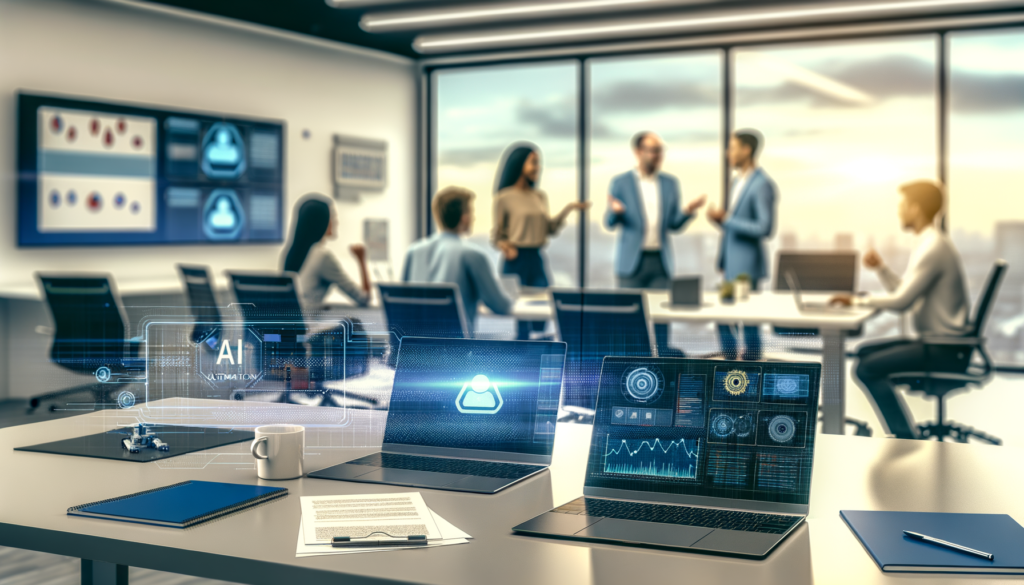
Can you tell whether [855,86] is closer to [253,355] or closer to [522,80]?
[522,80]

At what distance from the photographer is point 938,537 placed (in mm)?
1268

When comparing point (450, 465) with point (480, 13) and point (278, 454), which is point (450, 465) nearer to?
point (278, 454)

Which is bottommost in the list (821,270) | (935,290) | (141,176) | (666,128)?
(935,290)

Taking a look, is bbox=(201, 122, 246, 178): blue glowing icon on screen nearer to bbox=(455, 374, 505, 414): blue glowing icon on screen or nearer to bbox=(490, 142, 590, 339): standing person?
bbox=(490, 142, 590, 339): standing person

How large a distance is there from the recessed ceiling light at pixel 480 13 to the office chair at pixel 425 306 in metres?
3.32

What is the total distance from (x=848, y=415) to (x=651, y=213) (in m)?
1.86

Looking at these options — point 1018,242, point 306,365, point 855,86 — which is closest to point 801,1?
point 855,86

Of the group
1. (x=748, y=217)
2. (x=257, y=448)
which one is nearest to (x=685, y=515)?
(x=257, y=448)

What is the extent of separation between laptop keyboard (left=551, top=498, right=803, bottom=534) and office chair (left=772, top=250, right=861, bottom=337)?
4172 millimetres

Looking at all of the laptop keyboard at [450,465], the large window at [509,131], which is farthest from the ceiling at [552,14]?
the laptop keyboard at [450,465]

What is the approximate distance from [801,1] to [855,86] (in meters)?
1.32

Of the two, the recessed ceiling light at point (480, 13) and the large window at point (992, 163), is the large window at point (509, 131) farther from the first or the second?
the large window at point (992, 163)

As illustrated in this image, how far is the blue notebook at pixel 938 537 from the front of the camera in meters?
1.16

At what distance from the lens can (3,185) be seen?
222 inches
